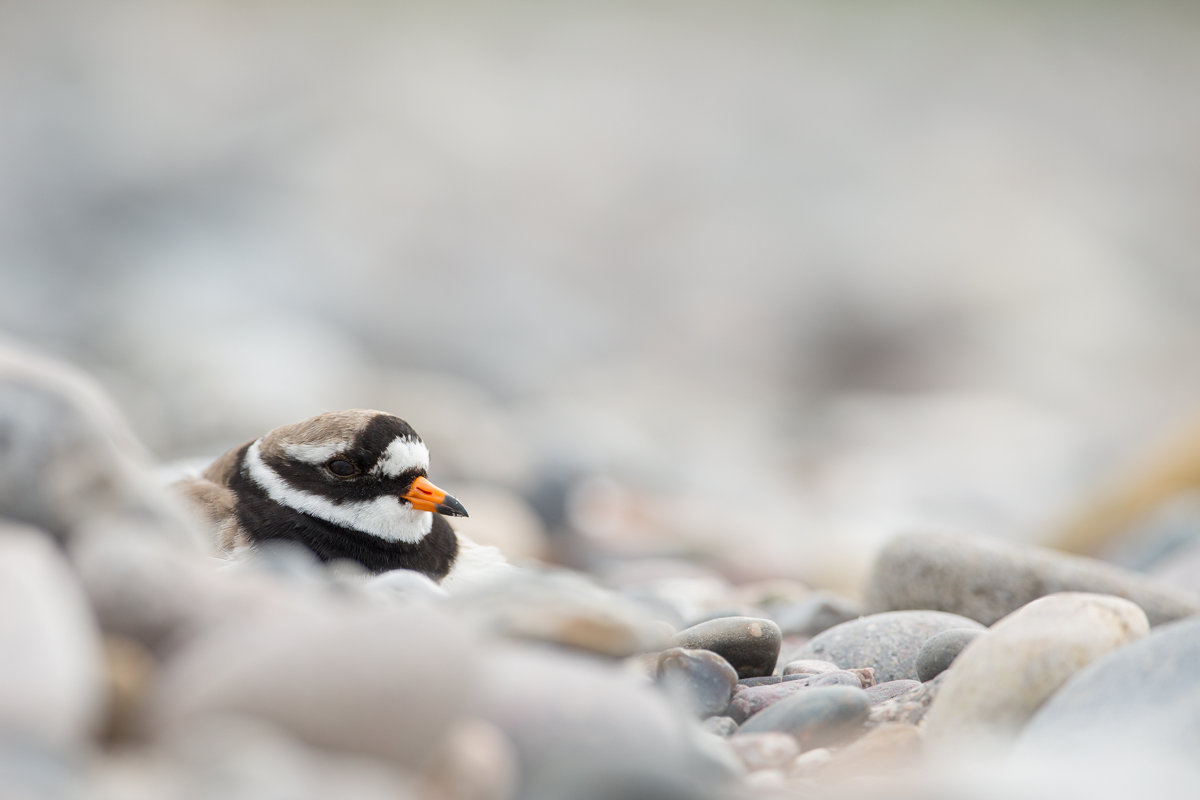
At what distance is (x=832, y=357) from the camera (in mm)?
21656

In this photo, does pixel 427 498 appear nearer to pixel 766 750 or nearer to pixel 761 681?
pixel 761 681

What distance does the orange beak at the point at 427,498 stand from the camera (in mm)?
4176

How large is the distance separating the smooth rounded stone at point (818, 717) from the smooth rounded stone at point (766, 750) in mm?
39

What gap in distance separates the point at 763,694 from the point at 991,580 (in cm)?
163

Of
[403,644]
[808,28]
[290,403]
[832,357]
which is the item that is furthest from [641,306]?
[403,644]

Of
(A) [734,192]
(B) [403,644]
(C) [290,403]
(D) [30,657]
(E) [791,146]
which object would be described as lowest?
(D) [30,657]

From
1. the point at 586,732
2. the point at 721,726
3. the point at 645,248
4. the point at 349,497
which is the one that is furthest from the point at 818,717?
the point at 645,248

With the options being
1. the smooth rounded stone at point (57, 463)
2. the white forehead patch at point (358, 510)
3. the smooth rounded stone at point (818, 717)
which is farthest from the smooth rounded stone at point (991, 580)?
the smooth rounded stone at point (57, 463)

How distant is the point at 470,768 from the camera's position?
7.39 feet

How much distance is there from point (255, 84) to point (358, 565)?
2786cm

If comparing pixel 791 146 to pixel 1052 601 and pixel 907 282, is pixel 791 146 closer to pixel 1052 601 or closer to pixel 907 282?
pixel 907 282

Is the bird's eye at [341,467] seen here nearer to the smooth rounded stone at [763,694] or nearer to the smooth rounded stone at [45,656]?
the smooth rounded stone at [763,694]

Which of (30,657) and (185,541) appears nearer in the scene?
(30,657)

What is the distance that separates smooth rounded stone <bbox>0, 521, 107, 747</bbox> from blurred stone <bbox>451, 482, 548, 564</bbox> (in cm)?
472
